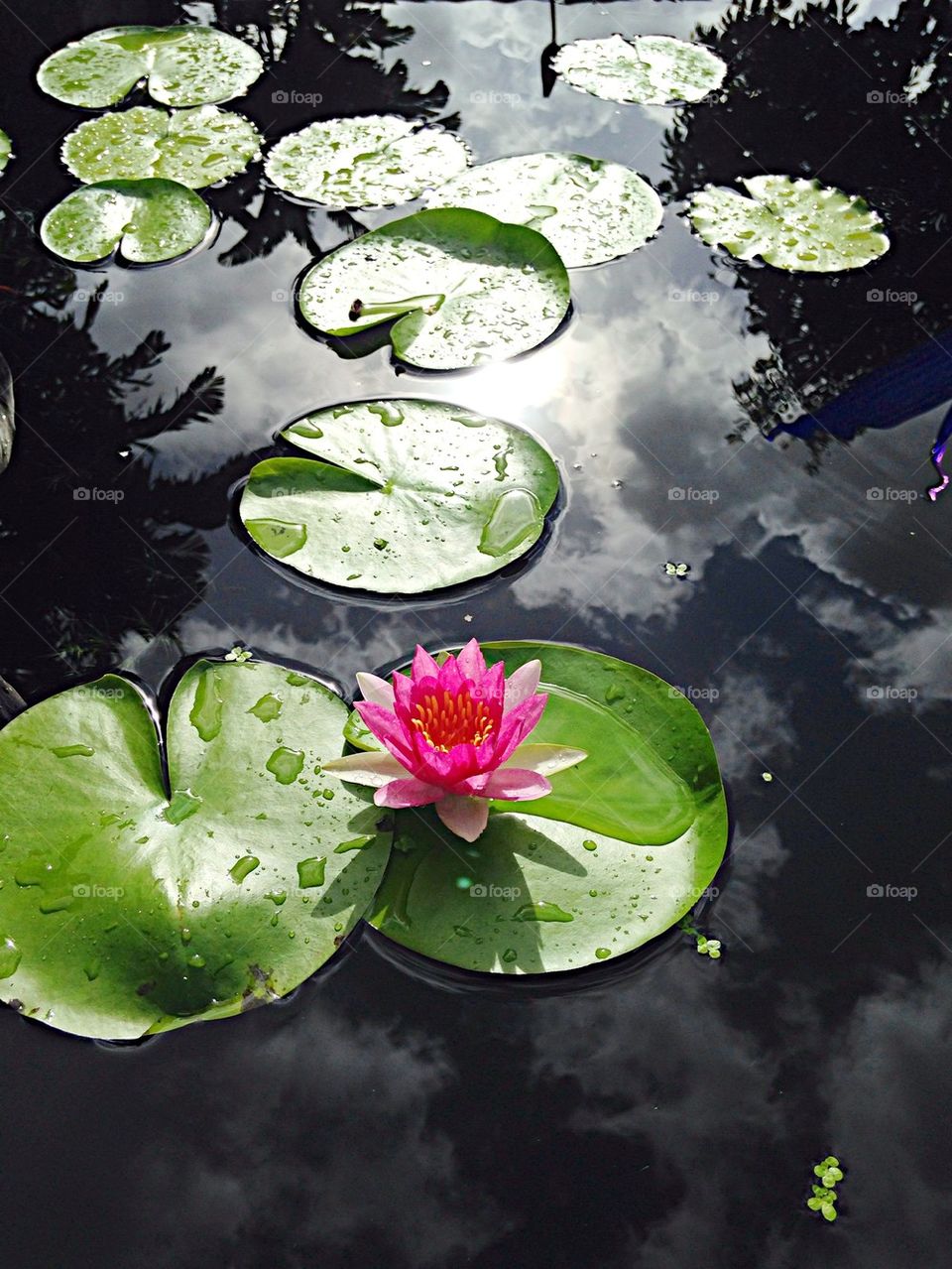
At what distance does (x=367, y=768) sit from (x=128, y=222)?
2841 millimetres

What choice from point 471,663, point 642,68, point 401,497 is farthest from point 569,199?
point 471,663

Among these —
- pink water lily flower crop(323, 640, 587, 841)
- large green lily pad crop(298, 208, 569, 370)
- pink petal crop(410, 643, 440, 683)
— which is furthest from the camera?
large green lily pad crop(298, 208, 569, 370)

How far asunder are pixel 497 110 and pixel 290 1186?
14.8ft

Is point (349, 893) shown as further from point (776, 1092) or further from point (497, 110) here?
point (497, 110)

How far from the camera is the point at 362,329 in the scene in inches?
138

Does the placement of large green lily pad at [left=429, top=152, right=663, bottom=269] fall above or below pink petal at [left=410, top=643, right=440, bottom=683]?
above

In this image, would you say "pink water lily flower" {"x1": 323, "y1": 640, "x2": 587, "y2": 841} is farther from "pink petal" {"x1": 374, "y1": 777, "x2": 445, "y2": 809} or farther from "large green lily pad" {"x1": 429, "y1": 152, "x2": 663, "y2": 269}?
"large green lily pad" {"x1": 429, "y1": 152, "x2": 663, "y2": 269}

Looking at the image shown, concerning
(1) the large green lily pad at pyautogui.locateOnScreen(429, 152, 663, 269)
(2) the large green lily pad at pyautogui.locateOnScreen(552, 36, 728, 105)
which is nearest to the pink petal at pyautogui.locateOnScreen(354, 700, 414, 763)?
(1) the large green lily pad at pyautogui.locateOnScreen(429, 152, 663, 269)

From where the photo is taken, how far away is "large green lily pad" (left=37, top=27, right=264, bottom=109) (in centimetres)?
460

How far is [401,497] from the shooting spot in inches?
113

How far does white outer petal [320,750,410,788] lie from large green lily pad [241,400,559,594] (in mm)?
636

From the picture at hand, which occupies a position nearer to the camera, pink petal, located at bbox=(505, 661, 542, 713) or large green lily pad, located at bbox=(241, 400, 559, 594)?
pink petal, located at bbox=(505, 661, 542, 713)

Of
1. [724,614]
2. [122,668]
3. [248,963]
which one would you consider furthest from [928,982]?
[122,668]

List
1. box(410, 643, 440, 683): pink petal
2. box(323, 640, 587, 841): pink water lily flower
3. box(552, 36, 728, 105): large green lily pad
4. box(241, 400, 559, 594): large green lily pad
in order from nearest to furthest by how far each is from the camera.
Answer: box(323, 640, 587, 841): pink water lily flower, box(410, 643, 440, 683): pink petal, box(241, 400, 559, 594): large green lily pad, box(552, 36, 728, 105): large green lily pad
